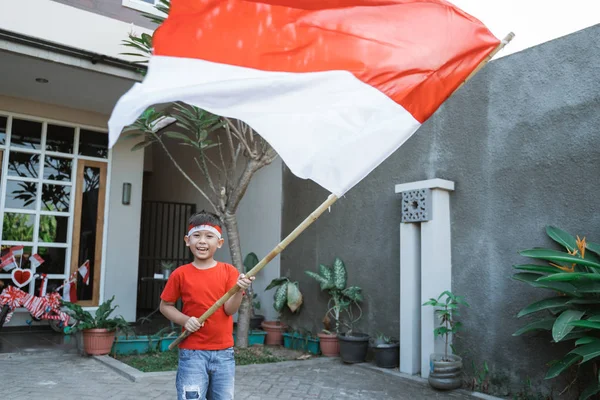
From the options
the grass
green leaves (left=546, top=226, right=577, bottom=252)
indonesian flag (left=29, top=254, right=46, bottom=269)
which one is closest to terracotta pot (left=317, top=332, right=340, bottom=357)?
the grass

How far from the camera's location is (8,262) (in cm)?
766

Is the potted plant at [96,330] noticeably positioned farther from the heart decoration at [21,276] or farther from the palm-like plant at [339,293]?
the palm-like plant at [339,293]

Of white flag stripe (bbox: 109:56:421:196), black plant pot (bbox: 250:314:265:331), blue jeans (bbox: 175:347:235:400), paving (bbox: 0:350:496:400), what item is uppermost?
white flag stripe (bbox: 109:56:421:196)

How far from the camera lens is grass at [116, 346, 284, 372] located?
19.1 ft

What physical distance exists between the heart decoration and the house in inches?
6.0

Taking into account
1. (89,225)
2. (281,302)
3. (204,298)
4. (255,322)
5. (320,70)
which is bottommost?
(255,322)

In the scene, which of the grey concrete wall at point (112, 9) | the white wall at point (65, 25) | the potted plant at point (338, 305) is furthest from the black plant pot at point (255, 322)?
the grey concrete wall at point (112, 9)

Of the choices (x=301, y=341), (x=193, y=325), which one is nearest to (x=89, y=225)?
(x=301, y=341)

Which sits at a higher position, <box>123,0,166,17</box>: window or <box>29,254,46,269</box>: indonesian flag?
<box>123,0,166,17</box>: window

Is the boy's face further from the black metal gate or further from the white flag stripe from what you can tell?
the black metal gate

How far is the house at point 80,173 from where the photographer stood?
7.06m

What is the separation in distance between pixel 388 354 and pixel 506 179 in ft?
7.61

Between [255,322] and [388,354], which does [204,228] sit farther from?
[255,322]

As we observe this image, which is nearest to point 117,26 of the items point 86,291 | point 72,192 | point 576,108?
point 72,192
